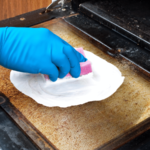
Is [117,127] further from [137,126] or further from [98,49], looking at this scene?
[98,49]

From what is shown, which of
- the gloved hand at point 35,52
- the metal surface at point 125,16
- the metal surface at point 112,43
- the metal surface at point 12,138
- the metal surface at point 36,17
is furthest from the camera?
the metal surface at point 36,17

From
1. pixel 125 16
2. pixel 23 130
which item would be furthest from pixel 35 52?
pixel 125 16

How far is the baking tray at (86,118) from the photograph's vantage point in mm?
1005

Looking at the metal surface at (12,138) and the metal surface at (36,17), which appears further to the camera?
the metal surface at (36,17)

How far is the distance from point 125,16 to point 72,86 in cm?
77

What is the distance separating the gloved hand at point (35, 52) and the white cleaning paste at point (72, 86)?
10 cm

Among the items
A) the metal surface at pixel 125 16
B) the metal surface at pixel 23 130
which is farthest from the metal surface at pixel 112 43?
the metal surface at pixel 23 130

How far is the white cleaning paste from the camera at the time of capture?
121 centimetres

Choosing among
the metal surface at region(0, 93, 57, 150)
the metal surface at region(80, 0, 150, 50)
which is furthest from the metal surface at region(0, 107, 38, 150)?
the metal surface at region(80, 0, 150, 50)

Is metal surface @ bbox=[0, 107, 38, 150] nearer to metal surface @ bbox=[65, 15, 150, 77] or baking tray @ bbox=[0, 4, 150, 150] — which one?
baking tray @ bbox=[0, 4, 150, 150]

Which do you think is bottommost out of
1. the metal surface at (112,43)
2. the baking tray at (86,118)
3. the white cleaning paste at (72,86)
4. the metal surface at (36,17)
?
the baking tray at (86,118)

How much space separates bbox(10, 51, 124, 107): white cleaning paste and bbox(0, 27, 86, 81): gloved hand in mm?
101

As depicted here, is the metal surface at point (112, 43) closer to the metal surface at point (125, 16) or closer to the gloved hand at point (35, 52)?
the metal surface at point (125, 16)

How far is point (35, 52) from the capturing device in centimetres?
120
